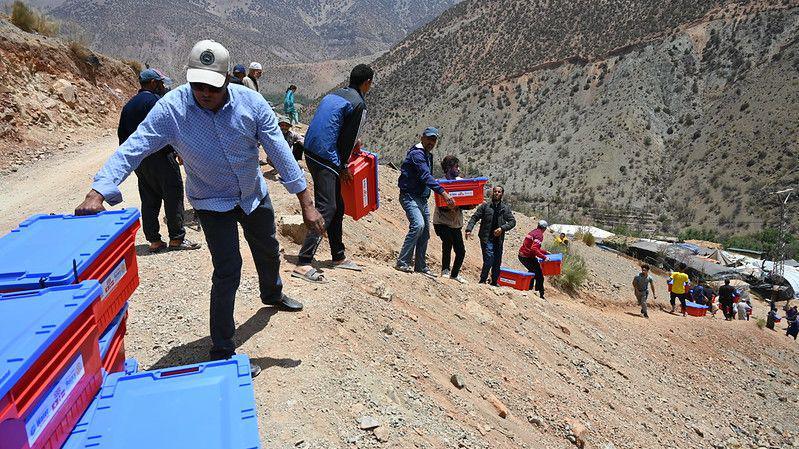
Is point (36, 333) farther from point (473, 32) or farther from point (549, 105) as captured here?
point (473, 32)

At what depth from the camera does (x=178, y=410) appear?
1924 millimetres

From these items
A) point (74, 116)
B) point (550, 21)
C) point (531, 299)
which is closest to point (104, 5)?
point (550, 21)

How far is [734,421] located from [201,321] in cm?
651

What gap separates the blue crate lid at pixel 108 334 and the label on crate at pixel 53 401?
15.1 inches

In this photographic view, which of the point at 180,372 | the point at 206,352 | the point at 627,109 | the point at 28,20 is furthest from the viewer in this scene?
the point at 627,109

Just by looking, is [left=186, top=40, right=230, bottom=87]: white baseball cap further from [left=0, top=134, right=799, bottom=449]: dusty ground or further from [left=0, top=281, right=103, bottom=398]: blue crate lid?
[left=0, top=134, right=799, bottom=449]: dusty ground

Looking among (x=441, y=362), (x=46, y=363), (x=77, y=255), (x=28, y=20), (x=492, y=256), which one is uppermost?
(x=28, y=20)

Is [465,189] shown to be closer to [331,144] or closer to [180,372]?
[331,144]

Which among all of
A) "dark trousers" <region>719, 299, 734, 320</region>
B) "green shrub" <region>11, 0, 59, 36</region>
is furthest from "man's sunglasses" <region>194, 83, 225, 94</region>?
"green shrub" <region>11, 0, 59, 36</region>

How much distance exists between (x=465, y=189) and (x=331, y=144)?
2.90m

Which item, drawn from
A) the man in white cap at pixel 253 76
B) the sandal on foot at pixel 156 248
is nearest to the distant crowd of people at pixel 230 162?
the sandal on foot at pixel 156 248

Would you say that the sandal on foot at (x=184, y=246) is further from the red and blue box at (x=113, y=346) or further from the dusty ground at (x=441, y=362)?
the red and blue box at (x=113, y=346)

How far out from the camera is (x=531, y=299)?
24.6ft

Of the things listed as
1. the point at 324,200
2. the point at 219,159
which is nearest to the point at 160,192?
the point at 324,200
